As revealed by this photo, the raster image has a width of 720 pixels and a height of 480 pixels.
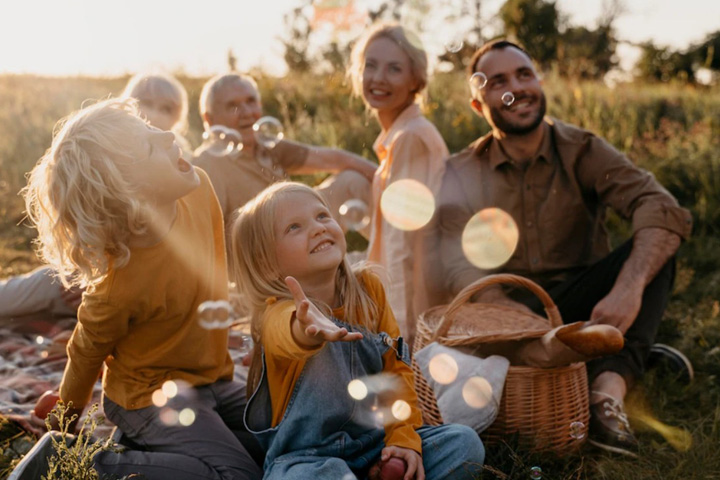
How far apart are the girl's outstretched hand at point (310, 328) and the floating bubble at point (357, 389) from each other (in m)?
0.32

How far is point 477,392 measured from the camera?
2.45m

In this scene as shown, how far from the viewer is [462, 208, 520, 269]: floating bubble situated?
3420 millimetres

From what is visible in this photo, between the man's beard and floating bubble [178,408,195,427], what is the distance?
1990 mm

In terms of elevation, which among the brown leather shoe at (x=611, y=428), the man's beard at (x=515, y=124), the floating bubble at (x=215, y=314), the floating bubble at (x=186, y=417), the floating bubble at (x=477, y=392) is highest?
the man's beard at (x=515, y=124)

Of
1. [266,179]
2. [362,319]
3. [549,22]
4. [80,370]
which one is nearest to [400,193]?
[266,179]

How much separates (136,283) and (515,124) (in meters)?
1.97

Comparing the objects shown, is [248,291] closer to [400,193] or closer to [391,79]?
[400,193]

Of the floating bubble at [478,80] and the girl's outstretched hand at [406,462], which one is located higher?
the floating bubble at [478,80]

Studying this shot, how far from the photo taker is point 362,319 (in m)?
2.13

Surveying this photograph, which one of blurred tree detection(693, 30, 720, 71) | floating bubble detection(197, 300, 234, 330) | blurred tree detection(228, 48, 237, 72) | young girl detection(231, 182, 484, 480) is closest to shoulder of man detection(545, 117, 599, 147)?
young girl detection(231, 182, 484, 480)

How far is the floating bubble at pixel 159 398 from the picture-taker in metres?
2.25

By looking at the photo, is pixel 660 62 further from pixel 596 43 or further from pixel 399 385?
pixel 399 385

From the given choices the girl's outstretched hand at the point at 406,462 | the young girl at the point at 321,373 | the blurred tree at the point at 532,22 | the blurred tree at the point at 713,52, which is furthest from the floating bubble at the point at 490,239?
the blurred tree at the point at 713,52

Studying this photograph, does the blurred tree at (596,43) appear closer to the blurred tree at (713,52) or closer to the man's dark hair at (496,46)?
the blurred tree at (713,52)
